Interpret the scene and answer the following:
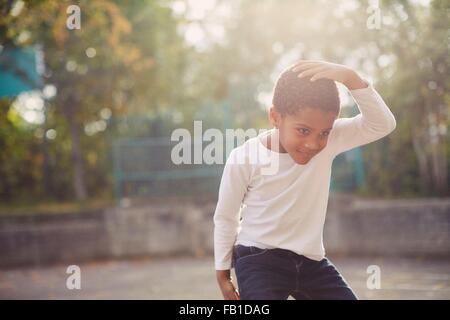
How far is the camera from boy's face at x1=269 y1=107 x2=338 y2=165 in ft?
8.63

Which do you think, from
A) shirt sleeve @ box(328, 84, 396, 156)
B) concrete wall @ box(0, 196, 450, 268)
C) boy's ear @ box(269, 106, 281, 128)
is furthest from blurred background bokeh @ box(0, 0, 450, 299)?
boy's ear @ box(269, 106, 281, 128)

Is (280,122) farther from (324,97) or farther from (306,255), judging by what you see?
(306,255)

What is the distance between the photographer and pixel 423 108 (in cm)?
783

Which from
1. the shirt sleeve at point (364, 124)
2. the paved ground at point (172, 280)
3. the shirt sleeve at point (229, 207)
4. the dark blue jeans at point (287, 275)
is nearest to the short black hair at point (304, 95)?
the shirt sleeve at point (364, 124)

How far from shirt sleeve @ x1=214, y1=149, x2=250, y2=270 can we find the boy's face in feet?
0.80

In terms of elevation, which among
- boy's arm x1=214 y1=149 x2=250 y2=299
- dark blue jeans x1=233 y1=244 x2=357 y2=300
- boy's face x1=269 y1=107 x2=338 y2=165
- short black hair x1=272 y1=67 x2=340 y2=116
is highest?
short black hair x1=272 y1=67 x2=340 y2=116

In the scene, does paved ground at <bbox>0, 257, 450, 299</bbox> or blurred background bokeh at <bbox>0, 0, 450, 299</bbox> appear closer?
paved ground at <bbox>0, 257, 450, 299</bbox>

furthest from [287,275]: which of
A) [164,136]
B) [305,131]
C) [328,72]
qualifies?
[164,136]

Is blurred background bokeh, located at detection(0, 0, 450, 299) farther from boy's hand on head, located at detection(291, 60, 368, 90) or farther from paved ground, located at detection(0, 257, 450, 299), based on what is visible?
boy's hand on head, located at detection(291, 60, 368, 90)

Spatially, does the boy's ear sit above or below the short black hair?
below

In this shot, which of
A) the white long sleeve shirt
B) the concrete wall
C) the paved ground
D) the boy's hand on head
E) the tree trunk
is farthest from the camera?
the tree trunk

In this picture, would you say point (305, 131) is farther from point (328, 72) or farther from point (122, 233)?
point (122, 233)

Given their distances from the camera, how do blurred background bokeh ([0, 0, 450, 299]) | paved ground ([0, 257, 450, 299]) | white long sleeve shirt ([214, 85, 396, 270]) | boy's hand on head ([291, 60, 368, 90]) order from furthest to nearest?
blurred background bokeh ([0, 0, 450, 299]) → paved ground ([0, 257, 450, 299]) → white long sleeve shirt ([214, 85, 396, 270]) → boy's hand on head ([291, 60, 368, 90])

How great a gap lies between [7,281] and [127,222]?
6.59ft
